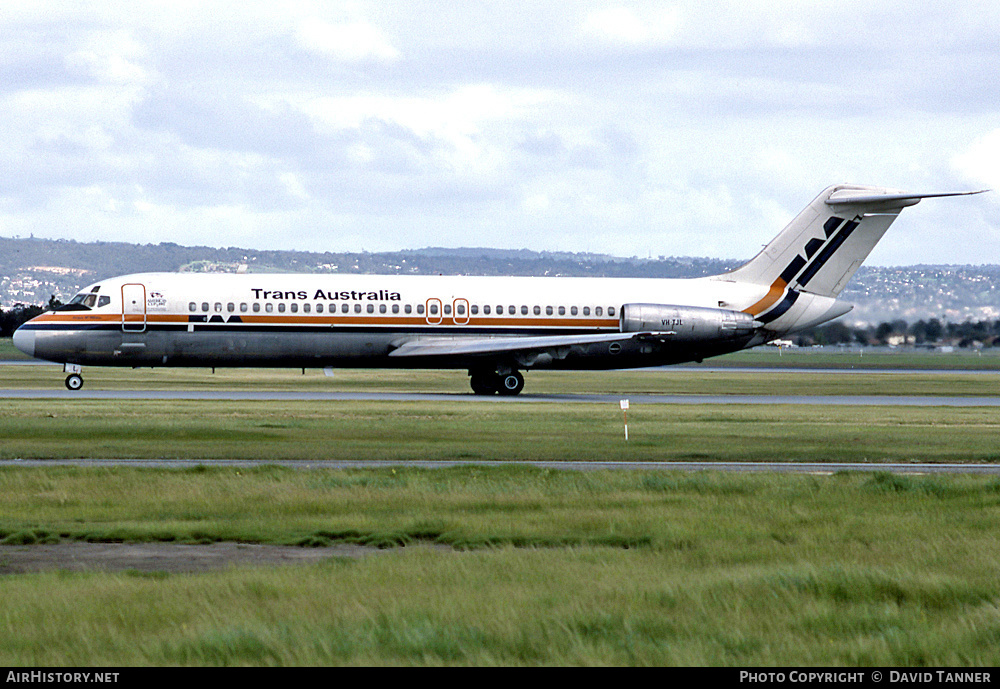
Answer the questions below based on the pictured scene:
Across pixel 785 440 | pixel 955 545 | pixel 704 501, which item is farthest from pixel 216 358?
pixel 955 545

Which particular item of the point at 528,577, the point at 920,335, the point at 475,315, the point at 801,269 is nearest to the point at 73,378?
the point at 475,315

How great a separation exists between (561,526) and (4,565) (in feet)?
22.7

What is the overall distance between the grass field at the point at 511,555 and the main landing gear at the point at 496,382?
16.1 metres

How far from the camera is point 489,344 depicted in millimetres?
45688

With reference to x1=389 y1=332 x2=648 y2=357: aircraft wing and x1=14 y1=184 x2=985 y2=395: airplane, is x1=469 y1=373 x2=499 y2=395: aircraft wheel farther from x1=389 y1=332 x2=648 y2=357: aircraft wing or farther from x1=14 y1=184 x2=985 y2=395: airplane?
x1=389 y1=332 x2=648 y2=357: aircraft wing

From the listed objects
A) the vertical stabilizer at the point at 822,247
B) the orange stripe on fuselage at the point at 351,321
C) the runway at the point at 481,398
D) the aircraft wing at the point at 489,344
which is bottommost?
the runway at the point at 481,398

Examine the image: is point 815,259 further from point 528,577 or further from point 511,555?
point 528,577

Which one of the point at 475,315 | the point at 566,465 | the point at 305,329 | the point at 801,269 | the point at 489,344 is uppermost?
the point at 801,269

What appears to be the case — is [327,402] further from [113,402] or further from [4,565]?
[4,565]

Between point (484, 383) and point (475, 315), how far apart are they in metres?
3.41

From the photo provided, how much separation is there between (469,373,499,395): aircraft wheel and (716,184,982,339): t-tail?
10.1 m

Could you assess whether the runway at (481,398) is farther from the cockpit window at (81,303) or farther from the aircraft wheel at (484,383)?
the cockpit window at (81,303)

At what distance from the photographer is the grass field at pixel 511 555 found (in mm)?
9945

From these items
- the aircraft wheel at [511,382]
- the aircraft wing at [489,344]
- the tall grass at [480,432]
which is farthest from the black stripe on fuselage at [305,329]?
the tall grass at [480,432]
